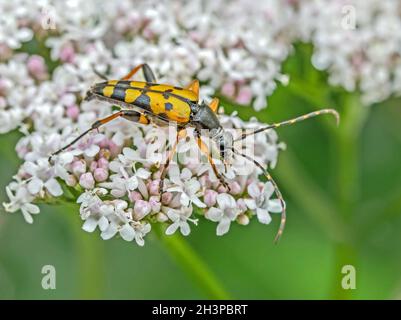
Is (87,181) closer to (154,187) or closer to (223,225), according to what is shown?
(154,187)

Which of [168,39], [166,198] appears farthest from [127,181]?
[168,39]

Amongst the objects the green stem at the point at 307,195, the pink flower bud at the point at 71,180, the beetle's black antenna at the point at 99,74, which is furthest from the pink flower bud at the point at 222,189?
the green stem at the point at 307,195

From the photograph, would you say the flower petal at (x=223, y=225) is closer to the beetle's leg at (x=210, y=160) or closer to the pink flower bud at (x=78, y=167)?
the beetle's leg at (x=210, y=160)

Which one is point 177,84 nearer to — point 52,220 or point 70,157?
point 70,157

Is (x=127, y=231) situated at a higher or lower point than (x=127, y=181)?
lower

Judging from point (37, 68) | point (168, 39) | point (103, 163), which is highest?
point (168, 39)

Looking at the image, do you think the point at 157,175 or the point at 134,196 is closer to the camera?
the point at 134,196

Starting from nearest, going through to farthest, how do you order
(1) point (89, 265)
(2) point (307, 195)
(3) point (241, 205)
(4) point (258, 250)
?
→ (3) point (241, 205), (1) point (89, 265), (2) point (307, 195), (4) point (258, 250)
